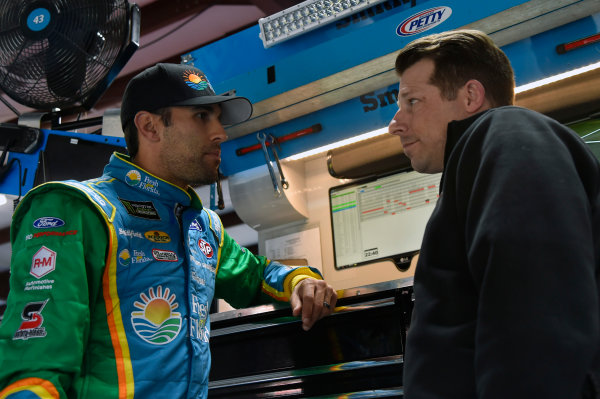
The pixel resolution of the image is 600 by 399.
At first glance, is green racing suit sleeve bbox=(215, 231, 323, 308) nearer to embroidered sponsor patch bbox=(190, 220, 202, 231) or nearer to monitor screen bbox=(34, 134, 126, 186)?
embroidered sponsor patch bbox=(190, 220, 202, 231)

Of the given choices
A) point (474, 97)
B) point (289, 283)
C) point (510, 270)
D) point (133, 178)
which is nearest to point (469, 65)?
point (474, 97)

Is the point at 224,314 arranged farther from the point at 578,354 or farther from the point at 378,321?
the point at 578,354

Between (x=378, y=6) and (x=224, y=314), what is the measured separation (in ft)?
4.74

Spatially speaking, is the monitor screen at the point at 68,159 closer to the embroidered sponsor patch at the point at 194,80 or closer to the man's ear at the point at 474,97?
the embroidered sponsor patch at the point at 194,80

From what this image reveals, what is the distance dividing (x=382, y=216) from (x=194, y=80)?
3.82 ft

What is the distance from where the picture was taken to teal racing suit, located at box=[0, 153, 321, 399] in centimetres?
142

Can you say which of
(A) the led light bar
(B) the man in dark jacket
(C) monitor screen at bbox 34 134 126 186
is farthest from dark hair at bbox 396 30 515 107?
(C) monitor screen at bbox 34 134 126 186

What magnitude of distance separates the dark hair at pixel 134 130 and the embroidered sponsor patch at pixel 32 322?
2.46 feet

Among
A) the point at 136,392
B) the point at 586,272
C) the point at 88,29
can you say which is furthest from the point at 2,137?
the point at 586,272

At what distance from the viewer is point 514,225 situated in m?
0.88

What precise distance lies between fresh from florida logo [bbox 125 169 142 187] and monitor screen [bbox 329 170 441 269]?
1328 mm

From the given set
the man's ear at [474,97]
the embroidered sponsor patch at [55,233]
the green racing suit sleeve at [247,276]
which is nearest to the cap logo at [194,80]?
the green racing suit sleeve at [247,276]

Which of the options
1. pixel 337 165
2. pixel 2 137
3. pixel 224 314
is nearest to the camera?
pixel 224 314

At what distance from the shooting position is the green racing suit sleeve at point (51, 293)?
1.38 m
